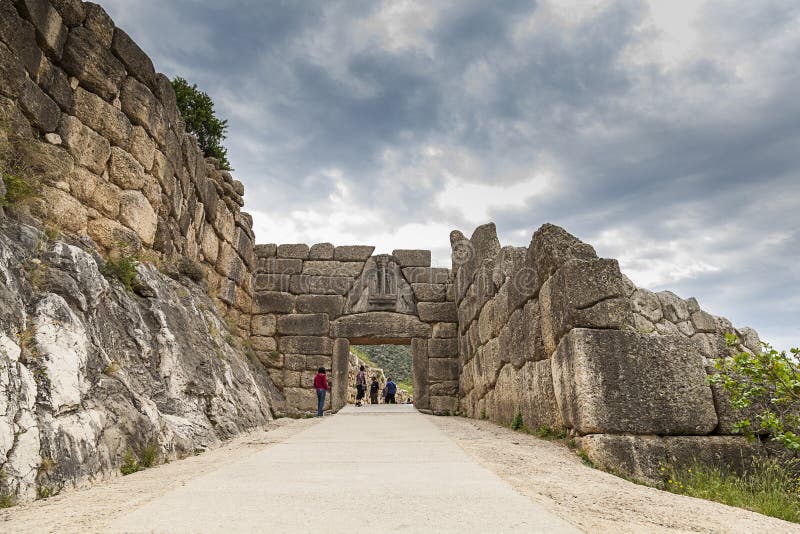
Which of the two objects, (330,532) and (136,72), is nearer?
(330,532)

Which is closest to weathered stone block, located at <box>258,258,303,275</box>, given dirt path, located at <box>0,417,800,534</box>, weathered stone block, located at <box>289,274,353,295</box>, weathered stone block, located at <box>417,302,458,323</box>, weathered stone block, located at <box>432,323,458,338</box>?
weathered stone block, located at <box>289,274,353,295</box>

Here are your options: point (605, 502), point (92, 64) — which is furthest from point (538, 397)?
point (92, 64)

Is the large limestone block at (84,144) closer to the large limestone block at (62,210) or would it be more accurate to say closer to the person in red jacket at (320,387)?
the large limestone block at (62,210)

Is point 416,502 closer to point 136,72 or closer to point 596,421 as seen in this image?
point 596,421

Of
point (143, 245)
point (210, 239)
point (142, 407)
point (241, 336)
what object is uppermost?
point (210, 239)

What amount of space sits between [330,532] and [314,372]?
8896mm

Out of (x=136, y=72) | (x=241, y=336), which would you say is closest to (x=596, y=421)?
(x=136, y=72)

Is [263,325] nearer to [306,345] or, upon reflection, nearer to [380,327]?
[306,345]

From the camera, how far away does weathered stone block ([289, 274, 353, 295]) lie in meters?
10.8

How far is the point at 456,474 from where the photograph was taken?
9.16ft

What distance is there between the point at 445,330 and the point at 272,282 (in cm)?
403

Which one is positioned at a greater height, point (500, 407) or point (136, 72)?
point (136, 72)

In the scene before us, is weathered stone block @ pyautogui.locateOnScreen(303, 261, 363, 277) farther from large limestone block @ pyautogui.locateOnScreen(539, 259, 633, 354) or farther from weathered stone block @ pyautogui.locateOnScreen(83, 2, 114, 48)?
large limestone block @ pyautogui.locateOnScreen(539, 259, 633, 354)

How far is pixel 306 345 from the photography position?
10469 millimetres
